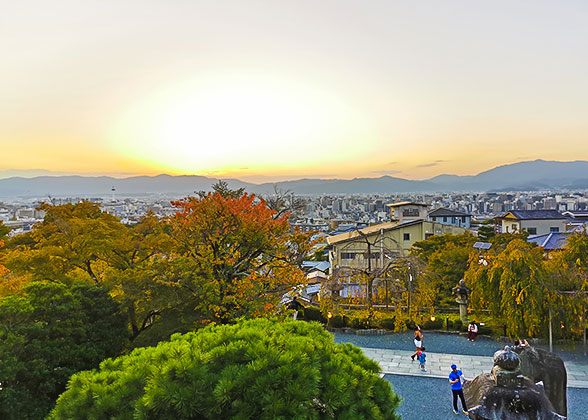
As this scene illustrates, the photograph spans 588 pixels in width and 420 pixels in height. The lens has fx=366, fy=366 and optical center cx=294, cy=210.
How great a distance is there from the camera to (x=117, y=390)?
4648mm

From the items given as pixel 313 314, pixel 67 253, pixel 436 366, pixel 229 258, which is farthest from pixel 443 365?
pixel 67 253

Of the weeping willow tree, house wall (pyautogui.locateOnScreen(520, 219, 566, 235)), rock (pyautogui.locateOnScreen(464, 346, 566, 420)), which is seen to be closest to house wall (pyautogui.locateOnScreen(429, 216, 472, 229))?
house wall (pyautogui.locateOnScreen(520, 219, 566, 235))

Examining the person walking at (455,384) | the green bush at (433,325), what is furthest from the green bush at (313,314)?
the person walking at (455,384)

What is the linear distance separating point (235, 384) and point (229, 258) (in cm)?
820

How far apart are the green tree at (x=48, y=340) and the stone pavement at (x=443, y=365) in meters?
8.56

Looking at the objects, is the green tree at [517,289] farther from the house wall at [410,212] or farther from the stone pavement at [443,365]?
the house wall at [410,212]

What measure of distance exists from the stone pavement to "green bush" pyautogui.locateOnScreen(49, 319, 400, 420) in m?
7.92

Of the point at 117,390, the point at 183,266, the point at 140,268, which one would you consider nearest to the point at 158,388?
the point at 117,390

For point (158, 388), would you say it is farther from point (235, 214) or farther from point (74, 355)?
point (235, 214)

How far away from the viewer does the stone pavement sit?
1220 cm

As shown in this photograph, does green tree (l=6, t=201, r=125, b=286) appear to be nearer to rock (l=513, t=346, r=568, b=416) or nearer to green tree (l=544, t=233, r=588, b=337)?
rock (l=513, t=346, r=568, b=416)

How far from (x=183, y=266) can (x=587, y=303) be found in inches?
570

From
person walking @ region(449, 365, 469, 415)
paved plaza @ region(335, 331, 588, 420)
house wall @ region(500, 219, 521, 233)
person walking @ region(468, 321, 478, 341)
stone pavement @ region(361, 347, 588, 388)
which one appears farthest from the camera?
house wall @ region(500, 219, 521, 233)

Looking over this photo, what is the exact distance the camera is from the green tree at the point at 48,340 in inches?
308
